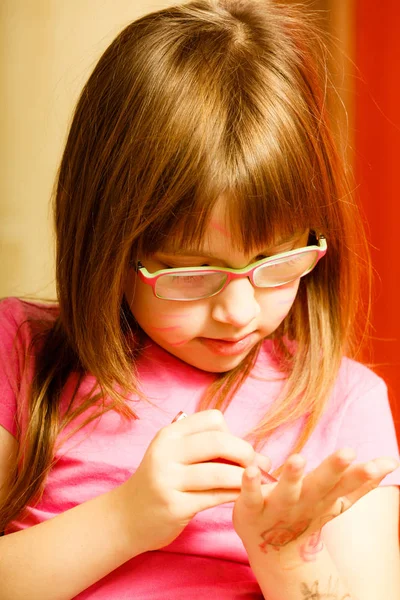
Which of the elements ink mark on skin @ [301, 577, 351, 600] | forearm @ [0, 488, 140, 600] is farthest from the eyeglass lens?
ink mark on skin @ [301, 577, 351, 600]

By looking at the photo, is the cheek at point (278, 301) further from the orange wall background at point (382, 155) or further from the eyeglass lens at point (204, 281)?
the orange wall background at point (382, 155)

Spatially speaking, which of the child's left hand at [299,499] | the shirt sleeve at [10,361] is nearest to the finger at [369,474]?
the child's left hand at [299,499]

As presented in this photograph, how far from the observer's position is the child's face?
0.98m

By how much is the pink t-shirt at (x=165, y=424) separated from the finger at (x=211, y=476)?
156mm

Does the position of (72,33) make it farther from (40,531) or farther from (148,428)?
(40,531)

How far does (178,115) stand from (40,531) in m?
0.50

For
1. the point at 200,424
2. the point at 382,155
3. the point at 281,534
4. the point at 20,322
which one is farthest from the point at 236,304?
the point at 382,155

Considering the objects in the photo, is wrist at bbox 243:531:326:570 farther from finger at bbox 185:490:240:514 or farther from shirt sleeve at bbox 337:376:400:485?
shirt sleeve at bbox 337:376:400:485

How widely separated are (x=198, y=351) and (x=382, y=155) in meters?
0.70

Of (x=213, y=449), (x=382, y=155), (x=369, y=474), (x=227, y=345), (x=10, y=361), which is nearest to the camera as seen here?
(x=369, y=474)

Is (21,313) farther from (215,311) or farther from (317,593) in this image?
(317,593)

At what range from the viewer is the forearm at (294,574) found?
37.8 inches

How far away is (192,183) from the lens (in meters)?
0.95

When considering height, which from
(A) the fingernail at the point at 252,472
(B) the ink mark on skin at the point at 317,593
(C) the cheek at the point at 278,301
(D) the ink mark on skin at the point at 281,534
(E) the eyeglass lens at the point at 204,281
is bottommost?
(B) the ink mark on skin at the point at 317,593
